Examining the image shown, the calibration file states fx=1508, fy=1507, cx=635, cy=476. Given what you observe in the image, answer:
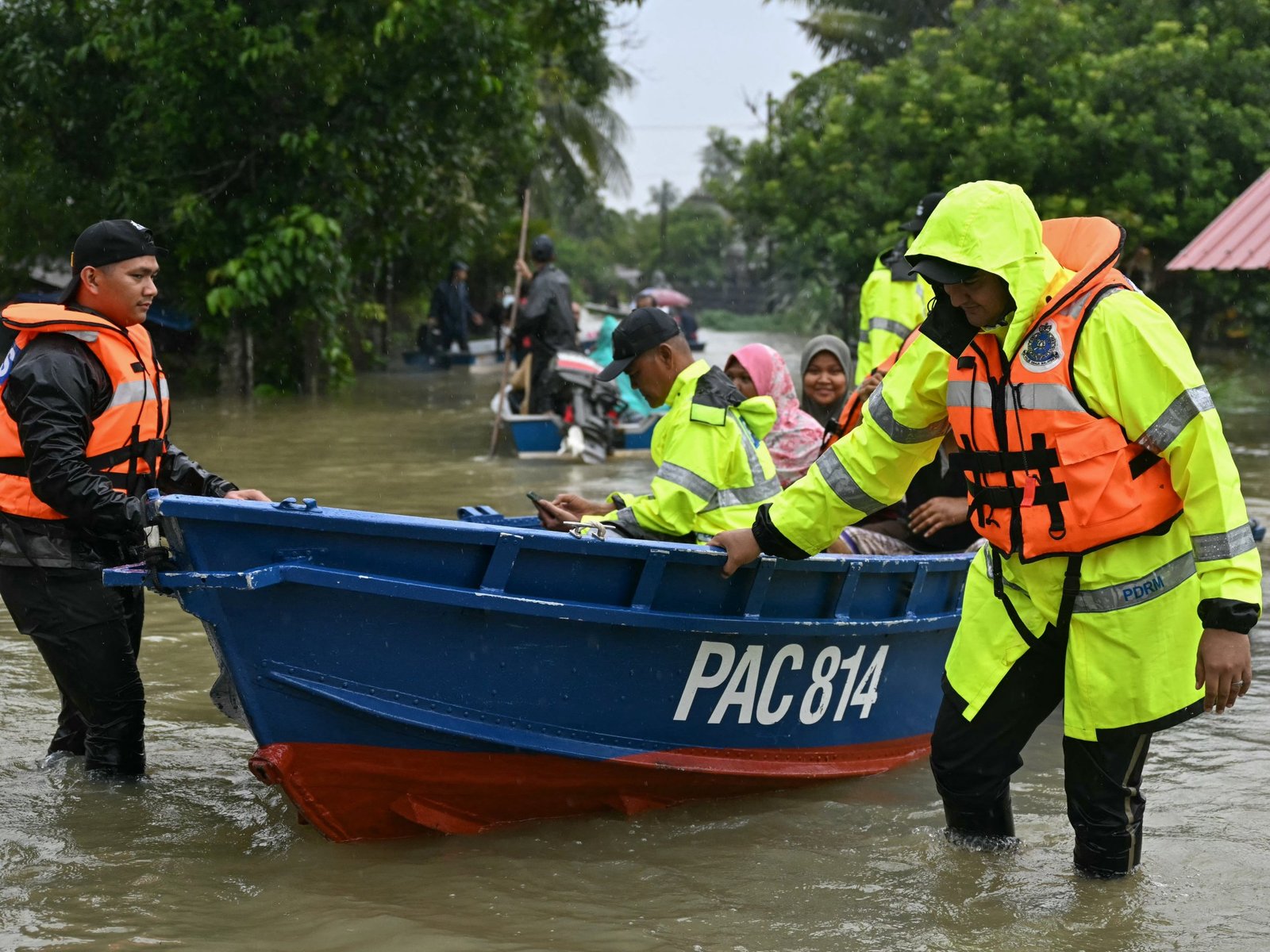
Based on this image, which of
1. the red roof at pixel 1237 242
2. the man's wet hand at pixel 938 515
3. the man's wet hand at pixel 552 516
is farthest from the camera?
the red roof at pixel 1237 242

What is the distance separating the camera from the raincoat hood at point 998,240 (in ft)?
12.3

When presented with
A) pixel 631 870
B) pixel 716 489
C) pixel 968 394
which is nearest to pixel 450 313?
pixel 716 489

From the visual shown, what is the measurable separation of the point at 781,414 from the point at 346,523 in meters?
2.76

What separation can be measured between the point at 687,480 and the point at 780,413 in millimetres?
1700

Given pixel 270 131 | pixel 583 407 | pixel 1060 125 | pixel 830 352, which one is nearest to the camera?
pixel 830 352

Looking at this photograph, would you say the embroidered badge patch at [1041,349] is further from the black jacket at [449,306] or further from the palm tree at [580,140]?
the black jacket at [449,306]

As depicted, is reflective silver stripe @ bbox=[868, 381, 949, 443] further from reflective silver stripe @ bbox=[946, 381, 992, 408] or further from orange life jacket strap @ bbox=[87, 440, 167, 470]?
orange life jacket strap @ bbox=[87, 440, 167, 470]

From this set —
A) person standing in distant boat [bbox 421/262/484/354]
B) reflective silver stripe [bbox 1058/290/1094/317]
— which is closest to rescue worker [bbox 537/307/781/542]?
reflective silver stripe [bbox 1058/290/1094/317]

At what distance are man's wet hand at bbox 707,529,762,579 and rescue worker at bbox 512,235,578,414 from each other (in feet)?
32.3

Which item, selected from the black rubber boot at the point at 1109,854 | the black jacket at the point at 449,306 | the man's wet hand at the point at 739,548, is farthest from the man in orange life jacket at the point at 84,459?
the black jacket at the point at 449,306

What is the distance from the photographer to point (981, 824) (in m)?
4.40

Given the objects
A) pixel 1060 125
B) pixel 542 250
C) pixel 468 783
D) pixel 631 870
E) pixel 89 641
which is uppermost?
pixel 1060 125

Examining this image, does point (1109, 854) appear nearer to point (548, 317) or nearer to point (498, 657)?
point (498, 657)

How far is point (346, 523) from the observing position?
14.2 feet
